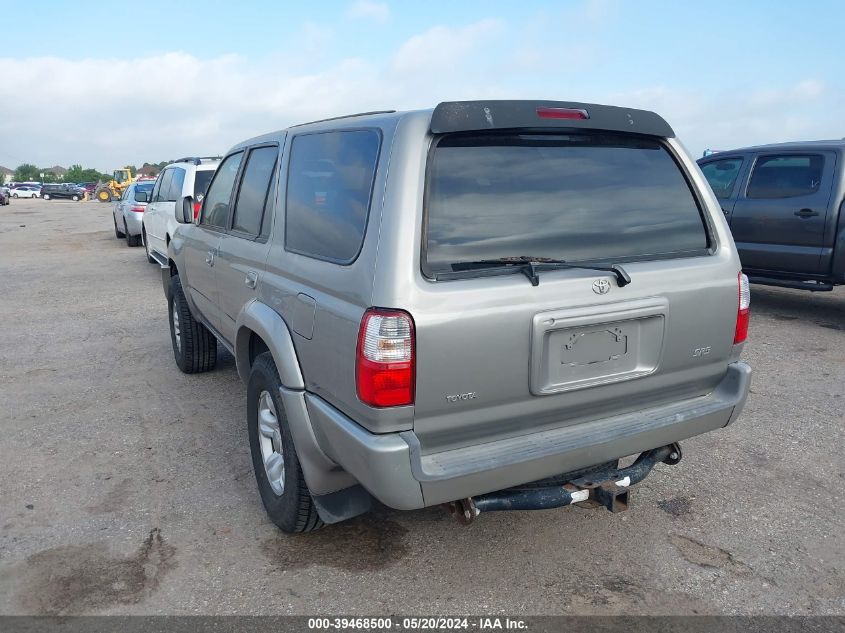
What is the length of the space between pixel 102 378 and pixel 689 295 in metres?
4.71

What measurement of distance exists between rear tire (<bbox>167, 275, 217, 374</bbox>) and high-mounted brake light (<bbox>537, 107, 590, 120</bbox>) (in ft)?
11.8

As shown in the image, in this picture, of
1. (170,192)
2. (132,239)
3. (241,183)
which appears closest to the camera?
(241,183)

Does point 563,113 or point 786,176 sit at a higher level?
point 563,113

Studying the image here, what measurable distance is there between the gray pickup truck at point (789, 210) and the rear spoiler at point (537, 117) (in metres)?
5.14

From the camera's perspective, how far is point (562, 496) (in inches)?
108

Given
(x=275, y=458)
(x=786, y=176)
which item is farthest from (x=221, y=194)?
(x=786, y=176)

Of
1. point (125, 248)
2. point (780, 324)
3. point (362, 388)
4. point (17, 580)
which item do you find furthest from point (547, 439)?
point (125, 248)

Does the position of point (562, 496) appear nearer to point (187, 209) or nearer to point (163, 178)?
point (187, 209)

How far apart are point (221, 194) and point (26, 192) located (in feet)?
205

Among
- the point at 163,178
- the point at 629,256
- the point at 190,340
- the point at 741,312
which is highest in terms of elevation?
the point at 163,178

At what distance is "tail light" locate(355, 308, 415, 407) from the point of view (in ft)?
7.76

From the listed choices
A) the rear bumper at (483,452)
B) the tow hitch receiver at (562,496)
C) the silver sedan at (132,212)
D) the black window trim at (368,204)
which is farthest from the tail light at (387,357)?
the silver sedan at (132,212)

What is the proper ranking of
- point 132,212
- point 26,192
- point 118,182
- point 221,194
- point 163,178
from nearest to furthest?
point 221,194, point 163,178, point 132,212, point 118,182, point 26,192

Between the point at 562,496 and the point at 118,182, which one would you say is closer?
the point at 562,496
